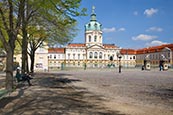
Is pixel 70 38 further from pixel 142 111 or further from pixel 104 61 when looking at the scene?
pixel 104 61

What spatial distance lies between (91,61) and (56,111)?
12801 centimetres

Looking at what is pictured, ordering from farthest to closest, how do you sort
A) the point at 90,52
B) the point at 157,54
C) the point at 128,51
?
1. the point at 128,51
2. the point at 90,52
3. the point at 157,54

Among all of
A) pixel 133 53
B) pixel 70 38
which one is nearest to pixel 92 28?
pixel 133 53

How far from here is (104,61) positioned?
139750 millimetres

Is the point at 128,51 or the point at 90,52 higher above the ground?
the point at 128,51

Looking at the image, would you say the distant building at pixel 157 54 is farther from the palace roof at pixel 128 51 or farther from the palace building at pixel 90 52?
the palace building at pixel 90 52

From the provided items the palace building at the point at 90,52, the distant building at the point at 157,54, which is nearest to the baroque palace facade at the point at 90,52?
the palace building at the point at 90,52

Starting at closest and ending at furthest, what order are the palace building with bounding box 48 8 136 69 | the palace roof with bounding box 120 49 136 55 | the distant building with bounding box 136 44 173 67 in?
the distant building with bounding box 136 44 173 67 → the palace building with bounding box 48 8 136 69 → the palace roof with bounding box 120 49 136 55

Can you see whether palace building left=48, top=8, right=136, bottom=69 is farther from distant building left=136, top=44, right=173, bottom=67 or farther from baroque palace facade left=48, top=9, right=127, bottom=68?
distant building left=136, top=44, right=173, bottom=67

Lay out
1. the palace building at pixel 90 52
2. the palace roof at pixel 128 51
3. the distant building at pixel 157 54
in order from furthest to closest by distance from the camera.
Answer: the palace roof at pixel 128 51
the palace building at pixel 90 52
the distant building at pixel 157 54

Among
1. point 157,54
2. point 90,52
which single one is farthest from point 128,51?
point 90,52

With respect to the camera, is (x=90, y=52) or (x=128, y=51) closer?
(x=90, y=52)

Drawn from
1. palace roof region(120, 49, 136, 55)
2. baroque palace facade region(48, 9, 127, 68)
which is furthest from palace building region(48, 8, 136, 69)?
palace roof region(120, 49, 136, 55)

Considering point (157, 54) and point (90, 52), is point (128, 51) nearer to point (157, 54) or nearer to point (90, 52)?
point (157, 54)
